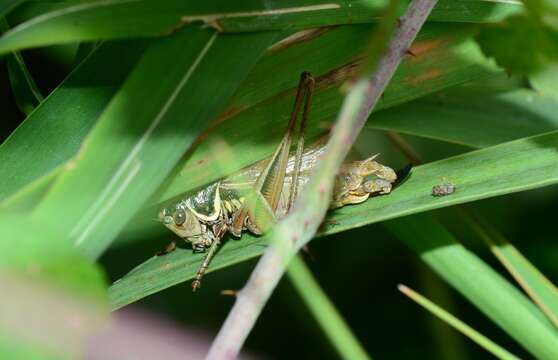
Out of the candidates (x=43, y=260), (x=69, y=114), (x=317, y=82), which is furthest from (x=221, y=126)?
(x=43, y=260)

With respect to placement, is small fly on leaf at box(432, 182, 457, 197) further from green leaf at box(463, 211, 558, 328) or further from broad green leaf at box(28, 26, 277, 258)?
broad green leaf at box(28, 26, 277, 258)

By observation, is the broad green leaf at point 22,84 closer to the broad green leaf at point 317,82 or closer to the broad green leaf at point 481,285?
the broad green leaf at point 317,82

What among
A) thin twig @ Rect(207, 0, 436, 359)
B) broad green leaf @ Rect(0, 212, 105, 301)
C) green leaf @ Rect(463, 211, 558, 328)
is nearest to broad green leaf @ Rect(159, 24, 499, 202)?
green leaf @ Rect(463, 211, 558, 328)

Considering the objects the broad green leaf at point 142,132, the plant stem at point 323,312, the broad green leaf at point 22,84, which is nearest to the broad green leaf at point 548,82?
the broad green leaf at point 142,132

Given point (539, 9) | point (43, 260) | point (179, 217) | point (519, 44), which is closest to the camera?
point (43, 260)

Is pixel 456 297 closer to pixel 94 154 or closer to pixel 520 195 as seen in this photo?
pixel 520 195

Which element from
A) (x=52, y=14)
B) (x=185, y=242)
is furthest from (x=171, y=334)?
(x=52, y=14)

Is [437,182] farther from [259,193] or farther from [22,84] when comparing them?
[22,84]

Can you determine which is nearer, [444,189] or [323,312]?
[323,312]
